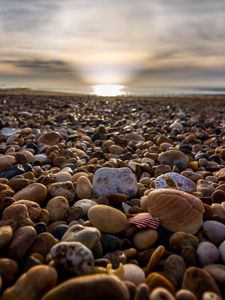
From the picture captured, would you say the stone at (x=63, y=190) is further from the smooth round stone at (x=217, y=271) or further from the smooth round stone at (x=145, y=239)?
the smooth round stone at (x=217, y=271)

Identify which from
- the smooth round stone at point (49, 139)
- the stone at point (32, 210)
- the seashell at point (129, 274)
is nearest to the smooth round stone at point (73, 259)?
the seashell at point (129, 274)

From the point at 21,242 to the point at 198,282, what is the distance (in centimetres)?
97

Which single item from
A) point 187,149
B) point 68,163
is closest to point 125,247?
point 68,163

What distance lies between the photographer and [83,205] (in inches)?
105

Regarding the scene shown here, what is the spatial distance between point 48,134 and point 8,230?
12.3 ft

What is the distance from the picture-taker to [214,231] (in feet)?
7.75

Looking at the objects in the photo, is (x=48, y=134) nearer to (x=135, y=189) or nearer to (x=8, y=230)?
(x=135, y=189)

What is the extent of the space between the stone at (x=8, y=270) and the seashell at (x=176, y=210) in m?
0.99

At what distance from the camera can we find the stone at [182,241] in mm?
2215

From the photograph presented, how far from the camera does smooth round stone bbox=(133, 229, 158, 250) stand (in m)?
2.28

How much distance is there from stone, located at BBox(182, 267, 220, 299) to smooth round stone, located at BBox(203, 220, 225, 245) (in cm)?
54

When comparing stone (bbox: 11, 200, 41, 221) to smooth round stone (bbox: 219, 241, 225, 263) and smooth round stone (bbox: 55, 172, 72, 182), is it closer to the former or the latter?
smooth round stone (bbox: 55, 172, 72, 182)

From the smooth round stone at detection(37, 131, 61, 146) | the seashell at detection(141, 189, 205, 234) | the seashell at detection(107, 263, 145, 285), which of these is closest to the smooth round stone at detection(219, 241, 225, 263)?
the seashell at detection(141, 189, 205, 234)

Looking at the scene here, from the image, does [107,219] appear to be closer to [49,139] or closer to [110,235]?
[110,235]
